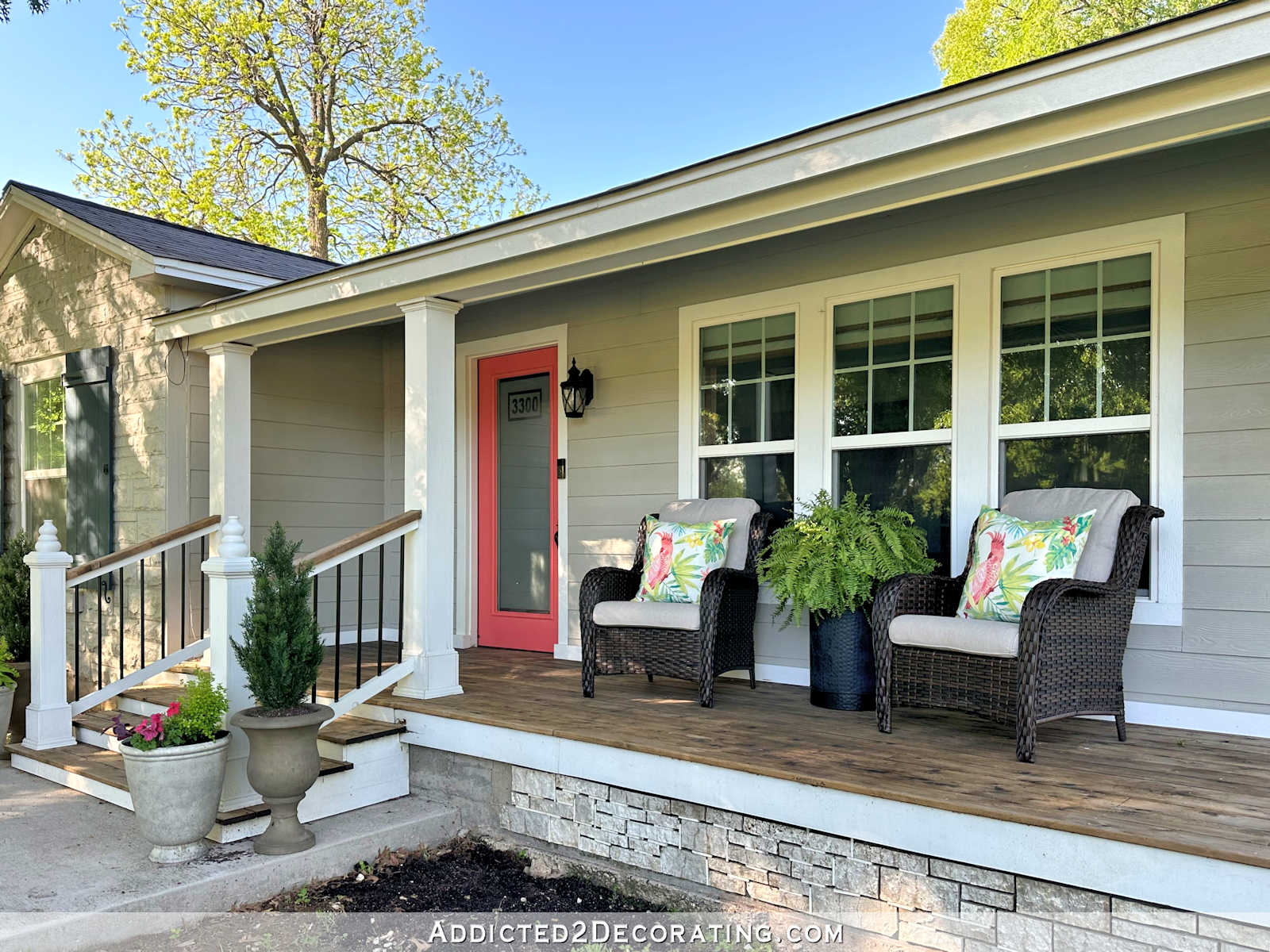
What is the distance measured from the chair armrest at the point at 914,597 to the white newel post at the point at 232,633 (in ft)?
7.14

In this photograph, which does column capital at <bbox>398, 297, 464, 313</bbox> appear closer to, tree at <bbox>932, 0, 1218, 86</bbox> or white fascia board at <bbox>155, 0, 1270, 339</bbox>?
white fascia board at <bbox>155, 0, 1270, 339</bbox>

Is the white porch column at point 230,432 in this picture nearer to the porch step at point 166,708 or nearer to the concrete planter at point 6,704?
the porch step at point 166,708

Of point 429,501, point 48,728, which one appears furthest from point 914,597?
point 48,728

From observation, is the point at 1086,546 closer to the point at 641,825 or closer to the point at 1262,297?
the point at 1262,297

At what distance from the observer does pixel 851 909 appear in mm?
2523

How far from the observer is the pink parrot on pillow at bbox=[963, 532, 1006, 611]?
314 cm

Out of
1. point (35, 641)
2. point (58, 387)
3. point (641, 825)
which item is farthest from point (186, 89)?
point (641, 825)

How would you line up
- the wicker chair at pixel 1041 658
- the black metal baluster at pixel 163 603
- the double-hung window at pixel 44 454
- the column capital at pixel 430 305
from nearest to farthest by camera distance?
the wicker chair at pixel 1041 658 < the column capital at pixel 430 305 < the black metal baluster at pixel 163 603 < the double-hung window at pixel 44 454

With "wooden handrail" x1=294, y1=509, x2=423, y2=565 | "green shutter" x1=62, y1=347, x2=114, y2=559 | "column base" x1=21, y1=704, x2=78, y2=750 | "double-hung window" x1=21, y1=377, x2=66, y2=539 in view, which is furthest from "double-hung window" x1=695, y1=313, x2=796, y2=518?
"double-hung window" x1=21, y1=377, x2=66, y2=539

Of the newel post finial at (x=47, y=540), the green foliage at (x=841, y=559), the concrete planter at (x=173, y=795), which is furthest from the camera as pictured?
the newel post finial at (x=47, y=540)

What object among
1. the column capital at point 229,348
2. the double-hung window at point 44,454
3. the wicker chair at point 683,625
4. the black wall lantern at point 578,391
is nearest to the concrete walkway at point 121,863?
the wicker chair at point 683,625

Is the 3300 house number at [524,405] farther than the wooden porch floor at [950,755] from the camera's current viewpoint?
Yes

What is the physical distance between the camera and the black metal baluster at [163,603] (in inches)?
192

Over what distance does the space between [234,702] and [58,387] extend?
4079mm
